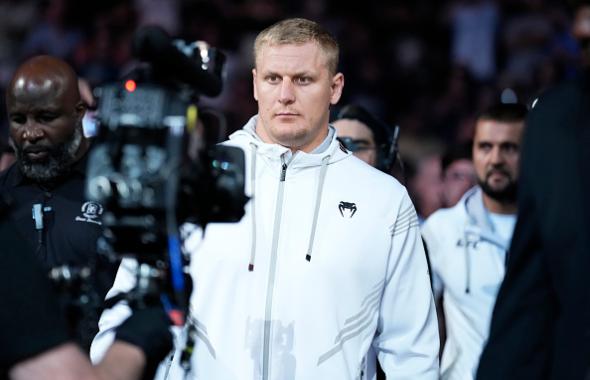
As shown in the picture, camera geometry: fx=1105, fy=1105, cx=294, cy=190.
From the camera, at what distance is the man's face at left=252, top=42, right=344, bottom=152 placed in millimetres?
4102

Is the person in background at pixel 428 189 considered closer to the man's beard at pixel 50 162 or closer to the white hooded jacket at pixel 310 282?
the man's beard at pixel 50 162

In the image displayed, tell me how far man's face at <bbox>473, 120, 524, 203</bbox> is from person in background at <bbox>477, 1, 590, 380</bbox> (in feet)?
8.13

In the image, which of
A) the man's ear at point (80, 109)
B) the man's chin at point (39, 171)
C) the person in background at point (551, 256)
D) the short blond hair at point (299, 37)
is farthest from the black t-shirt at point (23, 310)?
the man's ear at point (80, 109)

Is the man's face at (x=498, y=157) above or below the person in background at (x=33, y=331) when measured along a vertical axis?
above

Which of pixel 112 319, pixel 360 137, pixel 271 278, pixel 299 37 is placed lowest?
pixel 112 319

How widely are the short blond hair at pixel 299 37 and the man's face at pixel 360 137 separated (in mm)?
1003

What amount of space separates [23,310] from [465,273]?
284cm

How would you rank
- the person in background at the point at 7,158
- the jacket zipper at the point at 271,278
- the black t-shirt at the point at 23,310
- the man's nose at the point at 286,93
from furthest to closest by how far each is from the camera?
the person in background at the point at 7,158 < the man's nose at the point at 286,93 < the jacket zipper at the point at 271,278 < the black t-shirt at the point at 23,310

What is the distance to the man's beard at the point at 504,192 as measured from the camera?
17.6 ft

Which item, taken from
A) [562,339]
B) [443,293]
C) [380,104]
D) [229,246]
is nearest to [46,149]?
[229,246]

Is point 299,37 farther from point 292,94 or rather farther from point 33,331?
point 33,331

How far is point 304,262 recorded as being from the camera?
3.90 m

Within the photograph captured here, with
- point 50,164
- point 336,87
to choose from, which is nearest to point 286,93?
point 336,87

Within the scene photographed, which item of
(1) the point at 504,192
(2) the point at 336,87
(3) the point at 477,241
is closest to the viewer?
(2) the point at 336,87
